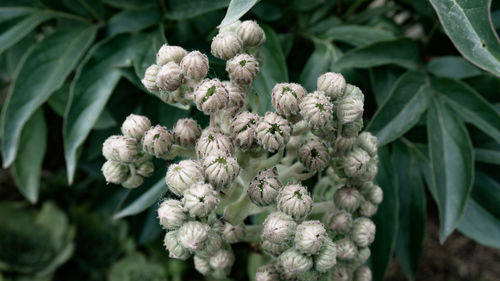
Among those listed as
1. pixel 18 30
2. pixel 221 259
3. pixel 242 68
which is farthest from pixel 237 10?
pixel 18 30

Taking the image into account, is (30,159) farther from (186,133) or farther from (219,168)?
(219,168)

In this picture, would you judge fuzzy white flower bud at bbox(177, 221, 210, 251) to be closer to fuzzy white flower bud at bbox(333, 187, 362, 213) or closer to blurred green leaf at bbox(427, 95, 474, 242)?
fuzzy white flower bud at bbox(333, 187, 362, 213)

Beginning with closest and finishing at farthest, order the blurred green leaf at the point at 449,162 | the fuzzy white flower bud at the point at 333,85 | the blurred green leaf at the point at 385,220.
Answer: the fuzzy white flower bud at the point at 333,85 < the blurred green leaf at the point at 449,162 < the blurred green leaf at the point at 385,220

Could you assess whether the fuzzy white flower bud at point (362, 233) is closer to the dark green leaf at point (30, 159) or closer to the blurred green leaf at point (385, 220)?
the blurred green leaf at point (385, 220)

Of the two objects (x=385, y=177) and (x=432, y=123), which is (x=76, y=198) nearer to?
(x=385, y=177)

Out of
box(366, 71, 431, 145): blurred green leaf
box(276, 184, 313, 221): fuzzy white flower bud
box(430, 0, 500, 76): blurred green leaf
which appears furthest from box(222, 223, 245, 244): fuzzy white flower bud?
box(430, 0, 500, 76): blurred green leaf

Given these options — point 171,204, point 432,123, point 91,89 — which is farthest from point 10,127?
point 432,123

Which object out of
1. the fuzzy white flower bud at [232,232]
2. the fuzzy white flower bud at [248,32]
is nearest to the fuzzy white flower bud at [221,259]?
the fuzzy white flower bud at [232,232]
